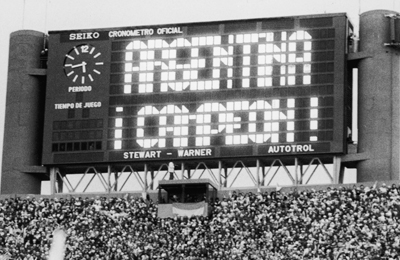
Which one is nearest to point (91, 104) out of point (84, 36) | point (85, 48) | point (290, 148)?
point (85, 48)

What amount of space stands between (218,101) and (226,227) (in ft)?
24.7

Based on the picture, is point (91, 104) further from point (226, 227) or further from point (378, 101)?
point (378, 101)

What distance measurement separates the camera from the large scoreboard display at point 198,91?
153 feet

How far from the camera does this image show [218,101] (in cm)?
4772

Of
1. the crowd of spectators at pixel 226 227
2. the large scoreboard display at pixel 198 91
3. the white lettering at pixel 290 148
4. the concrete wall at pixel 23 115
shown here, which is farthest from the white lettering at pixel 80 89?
the white lettering at pixel 290 148

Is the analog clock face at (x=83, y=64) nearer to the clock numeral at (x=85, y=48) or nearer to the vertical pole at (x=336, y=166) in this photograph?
the clock numeral at (x=85, y=48)

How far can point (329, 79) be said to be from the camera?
46625mm

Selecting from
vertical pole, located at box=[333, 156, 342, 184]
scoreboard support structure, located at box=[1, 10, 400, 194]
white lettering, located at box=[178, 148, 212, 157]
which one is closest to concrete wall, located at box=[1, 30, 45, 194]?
scoreboard support structure, located at box=[1, 10, 400, 194]

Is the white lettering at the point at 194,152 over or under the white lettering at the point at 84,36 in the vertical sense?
under

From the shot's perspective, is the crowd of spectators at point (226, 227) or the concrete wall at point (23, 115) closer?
the crowd of spectators at point (226, 227)

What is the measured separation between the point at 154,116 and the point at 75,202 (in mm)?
5981

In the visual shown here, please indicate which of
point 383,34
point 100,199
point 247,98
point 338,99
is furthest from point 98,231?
point 383,34

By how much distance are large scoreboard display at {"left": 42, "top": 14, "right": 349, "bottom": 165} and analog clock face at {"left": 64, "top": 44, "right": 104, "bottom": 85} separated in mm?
53

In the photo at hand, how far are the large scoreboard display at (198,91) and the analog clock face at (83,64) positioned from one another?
0.05 metres
